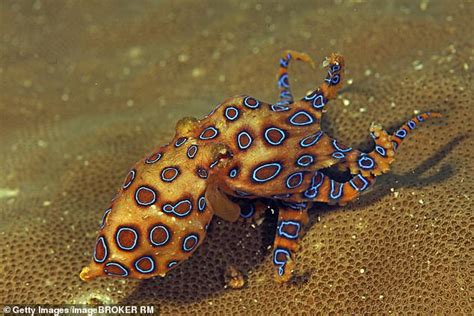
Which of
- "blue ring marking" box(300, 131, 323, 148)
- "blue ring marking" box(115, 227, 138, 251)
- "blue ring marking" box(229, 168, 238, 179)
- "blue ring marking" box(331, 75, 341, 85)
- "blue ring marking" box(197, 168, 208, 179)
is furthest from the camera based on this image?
"blue ring marking" box(331, 75, 341, 85)

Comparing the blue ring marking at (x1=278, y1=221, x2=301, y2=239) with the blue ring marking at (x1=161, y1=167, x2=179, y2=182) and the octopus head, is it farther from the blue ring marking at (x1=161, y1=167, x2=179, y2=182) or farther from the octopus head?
the blue ring marking at (x1=161, y1=167, x2=179, y2=182)

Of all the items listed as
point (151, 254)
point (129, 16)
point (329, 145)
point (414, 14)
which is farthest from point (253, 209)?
point (129, 16)

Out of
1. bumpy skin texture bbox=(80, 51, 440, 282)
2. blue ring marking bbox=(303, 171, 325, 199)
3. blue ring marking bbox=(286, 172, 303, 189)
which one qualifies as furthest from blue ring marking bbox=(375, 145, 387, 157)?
blue ring marking bbox=(286, 172, 303, 189)

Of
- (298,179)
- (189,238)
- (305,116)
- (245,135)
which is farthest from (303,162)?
(189,238)

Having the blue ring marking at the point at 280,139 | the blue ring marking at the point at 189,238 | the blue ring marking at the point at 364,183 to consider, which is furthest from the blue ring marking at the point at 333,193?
the blue ring marking at the point at 189,238

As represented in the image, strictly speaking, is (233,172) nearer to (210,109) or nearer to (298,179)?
(298,179)

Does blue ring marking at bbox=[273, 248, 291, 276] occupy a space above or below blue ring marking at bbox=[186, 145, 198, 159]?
below

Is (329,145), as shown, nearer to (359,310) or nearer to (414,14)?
(359,310)

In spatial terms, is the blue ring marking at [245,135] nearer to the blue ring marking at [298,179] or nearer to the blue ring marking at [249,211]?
the blue ring marking at [298,179]

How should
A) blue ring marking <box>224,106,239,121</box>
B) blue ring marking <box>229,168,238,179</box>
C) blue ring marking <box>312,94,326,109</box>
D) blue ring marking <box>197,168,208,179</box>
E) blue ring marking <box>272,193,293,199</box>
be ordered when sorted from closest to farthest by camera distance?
blue ring marking <box>197,168,208,179</box> < blue ring marking <box>229,168,238,179</box> < blue ring marking <box>224,106,239,121</box> < blue ring marking <box>272,193,293,199</box> < blue ring marking <box>312,94,326,109</box>
